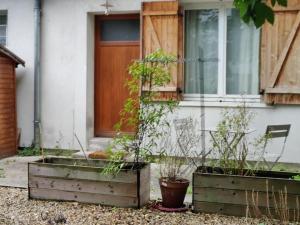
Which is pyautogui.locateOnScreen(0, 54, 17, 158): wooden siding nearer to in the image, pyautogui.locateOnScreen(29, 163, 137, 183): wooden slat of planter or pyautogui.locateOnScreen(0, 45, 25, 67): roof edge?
pyautogui.locateOnScreen(0, 45, 25, 67): roof edge

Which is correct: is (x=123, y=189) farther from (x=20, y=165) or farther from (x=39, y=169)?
(x=20, y=165)

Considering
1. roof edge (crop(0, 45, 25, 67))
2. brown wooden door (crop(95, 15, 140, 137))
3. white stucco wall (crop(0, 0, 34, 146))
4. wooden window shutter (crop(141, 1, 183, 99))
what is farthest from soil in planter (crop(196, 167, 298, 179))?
white stucco wall (crop(0, 0, 34, 146))

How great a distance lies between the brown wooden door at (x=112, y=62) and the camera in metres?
9.16

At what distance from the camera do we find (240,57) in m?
8.52

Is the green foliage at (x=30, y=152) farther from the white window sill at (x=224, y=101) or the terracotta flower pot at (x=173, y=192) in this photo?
the terracotta flower pot at (x=173, y=192)

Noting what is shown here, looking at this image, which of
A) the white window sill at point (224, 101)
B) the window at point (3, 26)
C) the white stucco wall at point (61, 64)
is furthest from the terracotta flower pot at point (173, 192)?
the window at point (3, 26)

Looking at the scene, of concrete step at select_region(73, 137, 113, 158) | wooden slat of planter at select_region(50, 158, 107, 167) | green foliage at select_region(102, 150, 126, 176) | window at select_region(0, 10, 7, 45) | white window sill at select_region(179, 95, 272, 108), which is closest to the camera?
green foliage at select_region(102, 150, 126, 176)

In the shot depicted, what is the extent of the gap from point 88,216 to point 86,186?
43cm

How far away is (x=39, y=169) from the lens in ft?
18.6

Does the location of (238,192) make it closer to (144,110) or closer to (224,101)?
(144,110)

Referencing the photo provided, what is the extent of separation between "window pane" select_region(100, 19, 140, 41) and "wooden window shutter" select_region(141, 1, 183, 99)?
55 cm

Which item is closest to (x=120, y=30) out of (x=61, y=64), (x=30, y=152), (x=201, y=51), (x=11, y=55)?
(x=61, y=64)

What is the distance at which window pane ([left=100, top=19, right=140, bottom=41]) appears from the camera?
30.0 ft

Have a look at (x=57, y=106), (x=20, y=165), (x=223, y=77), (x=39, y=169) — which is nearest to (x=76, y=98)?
(x=57, y=106)
